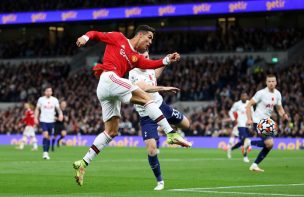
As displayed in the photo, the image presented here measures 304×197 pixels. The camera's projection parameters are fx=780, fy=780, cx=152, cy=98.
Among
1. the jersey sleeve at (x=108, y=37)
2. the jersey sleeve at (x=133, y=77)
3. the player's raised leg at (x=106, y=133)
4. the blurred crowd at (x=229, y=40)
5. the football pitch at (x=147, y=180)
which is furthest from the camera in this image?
the blurred crowd at (x=229, y=40)

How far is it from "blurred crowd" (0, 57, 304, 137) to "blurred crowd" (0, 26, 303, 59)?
2156 mm

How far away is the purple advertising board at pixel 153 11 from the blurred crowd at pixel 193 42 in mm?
5142

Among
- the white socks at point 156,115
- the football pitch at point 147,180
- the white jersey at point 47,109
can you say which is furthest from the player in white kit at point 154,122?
the white jersey at point 47,109

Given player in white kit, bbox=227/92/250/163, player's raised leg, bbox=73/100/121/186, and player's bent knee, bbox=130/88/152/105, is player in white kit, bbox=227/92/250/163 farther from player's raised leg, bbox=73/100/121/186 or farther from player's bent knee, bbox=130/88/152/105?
player's bent knee, bbox=130/88/152/105

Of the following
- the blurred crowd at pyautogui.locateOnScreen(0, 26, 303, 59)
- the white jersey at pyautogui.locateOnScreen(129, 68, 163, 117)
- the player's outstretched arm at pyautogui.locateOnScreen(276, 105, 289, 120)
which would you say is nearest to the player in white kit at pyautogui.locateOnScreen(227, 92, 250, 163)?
the player's outstretched arm at pyautogui.locateOnScreen(276, 105, 289, 120)

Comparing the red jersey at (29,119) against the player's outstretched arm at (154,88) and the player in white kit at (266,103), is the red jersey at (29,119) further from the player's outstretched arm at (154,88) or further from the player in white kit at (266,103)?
the player's outstretched arm at (154,88)

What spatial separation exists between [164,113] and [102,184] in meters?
2.15

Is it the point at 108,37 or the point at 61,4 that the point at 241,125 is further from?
the point at 61,4

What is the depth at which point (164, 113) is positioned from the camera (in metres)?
16.1

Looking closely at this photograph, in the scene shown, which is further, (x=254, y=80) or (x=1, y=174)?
(x=254, y=80)

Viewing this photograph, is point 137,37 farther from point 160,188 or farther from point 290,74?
point 290,74

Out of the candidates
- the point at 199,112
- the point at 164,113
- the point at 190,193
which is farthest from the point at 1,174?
the point at 199,112

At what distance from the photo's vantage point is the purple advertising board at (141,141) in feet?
133

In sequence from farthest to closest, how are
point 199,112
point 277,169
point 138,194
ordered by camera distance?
point 199,112, point 277,169, point 138,194
